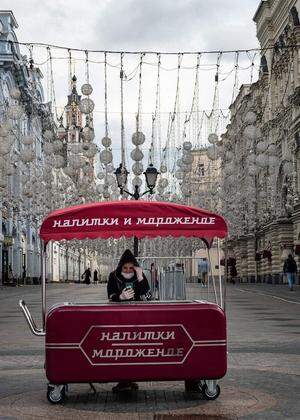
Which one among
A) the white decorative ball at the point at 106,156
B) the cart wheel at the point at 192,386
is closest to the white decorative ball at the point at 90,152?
the white decorative ball at the point at 106,156

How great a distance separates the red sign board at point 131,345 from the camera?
8.05 metres

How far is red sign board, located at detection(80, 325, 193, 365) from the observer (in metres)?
8.05

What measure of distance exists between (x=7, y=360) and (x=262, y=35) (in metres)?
60.9

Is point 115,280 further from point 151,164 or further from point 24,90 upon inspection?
point 24,90

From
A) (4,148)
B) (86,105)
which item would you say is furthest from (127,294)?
(4,148)

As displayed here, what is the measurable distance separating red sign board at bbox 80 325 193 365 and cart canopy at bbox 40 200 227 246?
1.20 meters

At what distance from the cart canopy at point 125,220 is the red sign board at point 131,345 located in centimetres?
120

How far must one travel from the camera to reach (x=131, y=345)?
8062 millimetres

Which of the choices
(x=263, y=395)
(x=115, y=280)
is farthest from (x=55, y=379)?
A: (x=263, y=395)

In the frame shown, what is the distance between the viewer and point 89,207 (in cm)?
862

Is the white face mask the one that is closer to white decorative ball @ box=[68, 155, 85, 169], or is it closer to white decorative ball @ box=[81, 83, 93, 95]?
white decorative ball @ box=[81, 83, 93, 95]

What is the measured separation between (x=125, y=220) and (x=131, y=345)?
145 centimetres

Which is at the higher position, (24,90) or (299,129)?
(24,90)

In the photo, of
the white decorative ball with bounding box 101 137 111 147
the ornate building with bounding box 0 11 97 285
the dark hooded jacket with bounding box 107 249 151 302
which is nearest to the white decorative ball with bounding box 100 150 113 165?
the white decorative ball with bounding box 101 137 111 147
